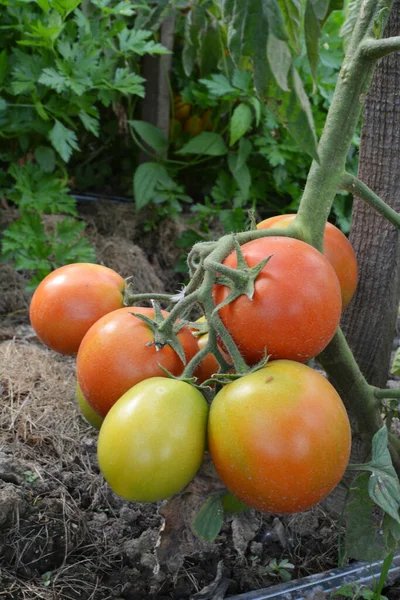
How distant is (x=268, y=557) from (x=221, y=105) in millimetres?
2268

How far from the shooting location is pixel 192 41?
270 centimetres

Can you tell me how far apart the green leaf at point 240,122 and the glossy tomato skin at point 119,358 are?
1.94 m

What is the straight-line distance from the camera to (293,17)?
914 mm

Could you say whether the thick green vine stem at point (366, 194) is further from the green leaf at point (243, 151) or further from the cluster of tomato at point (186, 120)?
the cluster of tomato at point (186, 120)

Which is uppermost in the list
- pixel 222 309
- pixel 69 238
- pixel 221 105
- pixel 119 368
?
pixel 222 309

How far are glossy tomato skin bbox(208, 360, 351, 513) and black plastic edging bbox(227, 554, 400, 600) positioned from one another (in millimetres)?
363

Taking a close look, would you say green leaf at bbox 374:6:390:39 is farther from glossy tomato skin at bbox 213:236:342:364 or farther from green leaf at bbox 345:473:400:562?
green leaf at bbox 345:473:400:562

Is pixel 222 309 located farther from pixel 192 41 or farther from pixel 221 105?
pixel 221 105

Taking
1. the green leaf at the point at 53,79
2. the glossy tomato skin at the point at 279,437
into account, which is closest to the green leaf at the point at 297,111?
the glossy tomato skin at the point at 279,437

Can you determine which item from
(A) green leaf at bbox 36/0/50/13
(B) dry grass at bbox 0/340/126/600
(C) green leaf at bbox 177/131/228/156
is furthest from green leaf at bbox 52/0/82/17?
(B) dry grass at bbox 0/340/126/600

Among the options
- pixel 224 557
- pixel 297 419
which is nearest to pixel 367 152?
pixel 297 419

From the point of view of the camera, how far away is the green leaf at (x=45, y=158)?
2.82 m

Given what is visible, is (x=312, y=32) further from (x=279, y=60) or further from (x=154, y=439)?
(x=154, y=439)

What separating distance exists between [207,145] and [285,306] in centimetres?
224
